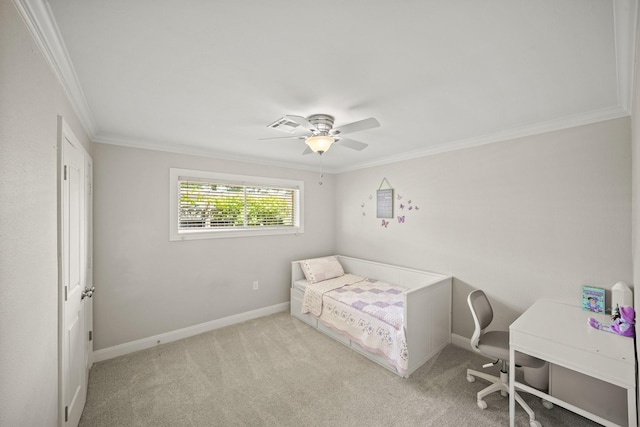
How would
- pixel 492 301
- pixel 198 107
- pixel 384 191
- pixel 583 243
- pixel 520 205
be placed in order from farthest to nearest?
pixel 384 191 → pixel 492 301 → pixel 520 205 → pixel 583 243 → pixel 198 107

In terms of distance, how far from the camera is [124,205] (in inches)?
116

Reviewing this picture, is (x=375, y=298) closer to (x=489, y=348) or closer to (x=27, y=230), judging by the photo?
(x=489, y=348)

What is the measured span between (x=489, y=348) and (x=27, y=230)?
309cm

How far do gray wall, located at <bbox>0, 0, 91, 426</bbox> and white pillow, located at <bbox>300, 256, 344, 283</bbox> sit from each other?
9.30 ft

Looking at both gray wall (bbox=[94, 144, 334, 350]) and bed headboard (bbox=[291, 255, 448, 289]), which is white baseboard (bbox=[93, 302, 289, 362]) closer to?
gray wall (bbox=[94, 144, 334, 350])

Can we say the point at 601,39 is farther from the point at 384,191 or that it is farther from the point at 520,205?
the point at 384,191

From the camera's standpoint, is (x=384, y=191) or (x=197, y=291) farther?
(x=384, y=191)

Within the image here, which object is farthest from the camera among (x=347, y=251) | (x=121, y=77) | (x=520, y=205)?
(x=347, y=251)

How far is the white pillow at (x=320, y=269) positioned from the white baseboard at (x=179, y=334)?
2.36ft

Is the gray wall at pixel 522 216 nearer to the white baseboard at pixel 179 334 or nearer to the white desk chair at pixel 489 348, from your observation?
the white desk chair at pixel 489 348

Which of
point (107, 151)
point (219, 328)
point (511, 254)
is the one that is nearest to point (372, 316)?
point (511, 254)

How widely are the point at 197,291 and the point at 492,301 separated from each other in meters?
3.53

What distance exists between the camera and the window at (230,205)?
337cm

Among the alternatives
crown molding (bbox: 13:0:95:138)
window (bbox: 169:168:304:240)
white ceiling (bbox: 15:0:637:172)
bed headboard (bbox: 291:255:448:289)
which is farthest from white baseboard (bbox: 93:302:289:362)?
crown molding (bbox: 13:0:95:138)
